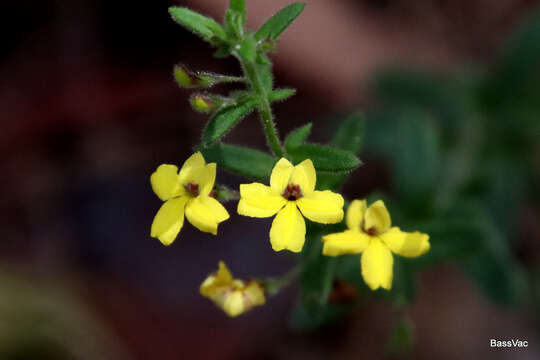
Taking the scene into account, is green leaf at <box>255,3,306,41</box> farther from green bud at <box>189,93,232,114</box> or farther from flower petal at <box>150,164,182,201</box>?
flower petal at <box>150,164,182,201</box>

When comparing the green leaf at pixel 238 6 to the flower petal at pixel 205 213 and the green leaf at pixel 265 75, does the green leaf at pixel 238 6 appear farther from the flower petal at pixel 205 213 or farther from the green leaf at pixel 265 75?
the flower petal at pixel 205 213

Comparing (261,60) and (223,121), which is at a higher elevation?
(261,60)

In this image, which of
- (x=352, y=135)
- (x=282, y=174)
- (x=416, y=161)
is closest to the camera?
(x=282, y=174)

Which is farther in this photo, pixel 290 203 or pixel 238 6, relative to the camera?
pixel 238 6

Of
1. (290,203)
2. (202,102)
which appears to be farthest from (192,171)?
(290,203)

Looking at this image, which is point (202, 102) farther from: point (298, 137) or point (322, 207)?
point (322, 207)

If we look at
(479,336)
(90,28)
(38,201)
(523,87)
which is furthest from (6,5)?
(479,336)
